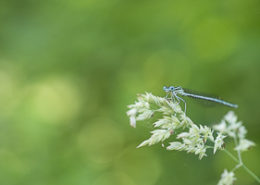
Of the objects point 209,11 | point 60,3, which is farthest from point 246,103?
point 60,3

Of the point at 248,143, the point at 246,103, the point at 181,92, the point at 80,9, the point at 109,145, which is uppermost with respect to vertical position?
the point at 80,9

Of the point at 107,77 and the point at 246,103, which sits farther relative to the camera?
the point at 107,77

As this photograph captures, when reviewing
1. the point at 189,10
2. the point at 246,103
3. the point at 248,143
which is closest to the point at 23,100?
the point at 189,10

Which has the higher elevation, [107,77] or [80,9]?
[80,9]

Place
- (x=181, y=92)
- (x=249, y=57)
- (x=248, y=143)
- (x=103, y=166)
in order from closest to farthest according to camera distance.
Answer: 1. (x=248, y=143)
2. (x=181, y=92)
3. (x=249, y=57)
4. (x=103, y=166)

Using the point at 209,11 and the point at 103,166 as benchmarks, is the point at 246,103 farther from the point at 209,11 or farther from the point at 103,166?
the point at 103,166

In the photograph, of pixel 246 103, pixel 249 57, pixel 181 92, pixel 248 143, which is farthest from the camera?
pixel 246 103
